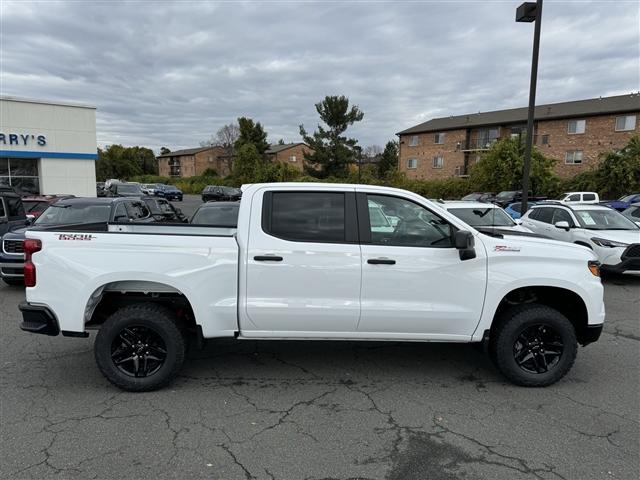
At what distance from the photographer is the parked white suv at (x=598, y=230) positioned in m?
8.73

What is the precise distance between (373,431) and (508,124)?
49.0 meters

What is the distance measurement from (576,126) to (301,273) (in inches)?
1817

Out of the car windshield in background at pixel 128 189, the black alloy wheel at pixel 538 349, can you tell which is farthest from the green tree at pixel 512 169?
the black alloy wheel at pixel 538 349

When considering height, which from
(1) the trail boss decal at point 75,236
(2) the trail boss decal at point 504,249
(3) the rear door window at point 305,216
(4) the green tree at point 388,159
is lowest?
(2) the trail boss decal at point 504,249

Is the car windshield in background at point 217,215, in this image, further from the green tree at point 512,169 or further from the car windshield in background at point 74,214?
the green tree at point 512,169

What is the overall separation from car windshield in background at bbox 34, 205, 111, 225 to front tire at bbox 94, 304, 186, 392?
541 cm

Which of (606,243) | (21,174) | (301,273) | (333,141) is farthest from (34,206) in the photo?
(333,141)

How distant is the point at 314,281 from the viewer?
3914 millimetres

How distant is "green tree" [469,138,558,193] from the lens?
32875mm

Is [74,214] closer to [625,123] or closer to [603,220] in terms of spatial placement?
[603,220]

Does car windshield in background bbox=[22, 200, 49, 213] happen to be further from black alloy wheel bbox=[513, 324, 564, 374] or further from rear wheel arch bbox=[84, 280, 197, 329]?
black alloy wheel bbox=[513, 324, 564, 374]

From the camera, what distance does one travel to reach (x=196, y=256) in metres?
3.87

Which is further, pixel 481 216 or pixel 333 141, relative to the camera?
pixel 333 141

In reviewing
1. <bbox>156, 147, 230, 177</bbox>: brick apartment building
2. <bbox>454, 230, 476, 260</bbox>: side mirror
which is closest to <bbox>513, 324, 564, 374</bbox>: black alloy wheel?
<bbox>454, 230, 476, 260</bbox>: side mirror
